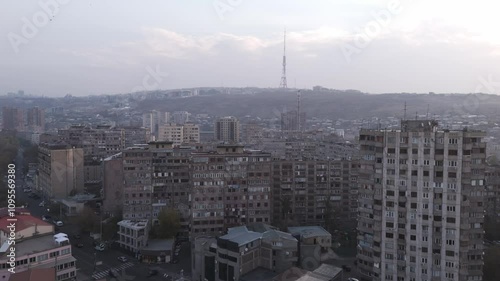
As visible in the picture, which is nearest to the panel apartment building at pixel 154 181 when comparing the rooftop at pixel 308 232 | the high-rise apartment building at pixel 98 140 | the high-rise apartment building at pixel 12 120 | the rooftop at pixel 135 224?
the rooftop at pixel 135 224

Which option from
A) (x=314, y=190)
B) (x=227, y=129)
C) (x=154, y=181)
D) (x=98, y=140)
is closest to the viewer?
(x=154, y=181)

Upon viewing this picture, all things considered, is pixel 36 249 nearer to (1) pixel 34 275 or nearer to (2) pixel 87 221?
(1) pixel 34 275

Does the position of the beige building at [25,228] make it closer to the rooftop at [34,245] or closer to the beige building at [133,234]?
the rooftop at [34,245]

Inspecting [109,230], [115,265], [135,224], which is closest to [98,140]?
[109,230]

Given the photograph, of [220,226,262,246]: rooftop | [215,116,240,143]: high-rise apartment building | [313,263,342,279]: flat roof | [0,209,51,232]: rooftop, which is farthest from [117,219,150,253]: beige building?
[215,116,240,143]: high-rise apartment building

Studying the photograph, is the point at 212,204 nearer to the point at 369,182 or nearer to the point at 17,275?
the point at 369,182

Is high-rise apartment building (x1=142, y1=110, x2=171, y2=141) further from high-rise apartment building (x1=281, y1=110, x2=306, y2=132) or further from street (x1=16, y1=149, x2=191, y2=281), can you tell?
street (x1=16, y1=149, x2=191, y2=281)
